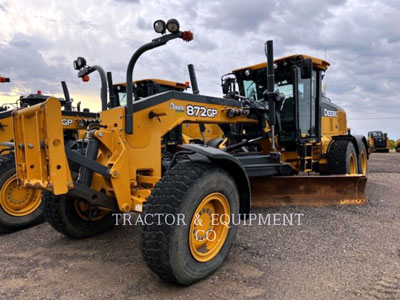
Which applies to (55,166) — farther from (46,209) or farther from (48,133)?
(46,209)

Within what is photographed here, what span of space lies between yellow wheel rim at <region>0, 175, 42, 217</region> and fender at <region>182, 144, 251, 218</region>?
304 centimetres

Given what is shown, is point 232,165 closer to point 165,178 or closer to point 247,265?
point 165,178

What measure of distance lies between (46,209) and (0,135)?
307cm

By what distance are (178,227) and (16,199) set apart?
3.36 m

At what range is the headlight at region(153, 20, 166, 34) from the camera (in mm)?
3061

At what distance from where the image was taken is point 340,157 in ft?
20.5

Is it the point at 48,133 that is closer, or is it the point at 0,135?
the point at 48,133

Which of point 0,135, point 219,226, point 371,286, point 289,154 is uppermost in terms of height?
point 0,135

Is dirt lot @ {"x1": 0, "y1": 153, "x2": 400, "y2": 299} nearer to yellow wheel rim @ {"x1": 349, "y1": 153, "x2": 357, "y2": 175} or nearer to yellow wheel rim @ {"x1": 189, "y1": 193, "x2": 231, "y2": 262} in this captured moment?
yellow wheel rim @ {"x1": 189, "y1": 193, "x2": 231, "y2": 262}

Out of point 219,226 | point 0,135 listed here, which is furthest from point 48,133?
point 0,135

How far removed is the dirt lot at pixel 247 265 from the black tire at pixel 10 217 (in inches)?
6.2

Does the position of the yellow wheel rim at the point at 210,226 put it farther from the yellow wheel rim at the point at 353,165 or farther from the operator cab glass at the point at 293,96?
the yellow wheel rim at the point at 353,165

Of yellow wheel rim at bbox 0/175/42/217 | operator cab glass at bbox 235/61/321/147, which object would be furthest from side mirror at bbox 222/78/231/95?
yellow wheel rim at bbox 0/175/42/217

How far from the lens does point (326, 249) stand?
3723mm
